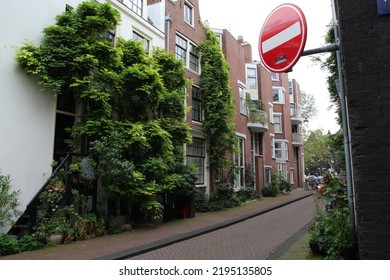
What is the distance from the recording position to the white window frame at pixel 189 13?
56.6 feet

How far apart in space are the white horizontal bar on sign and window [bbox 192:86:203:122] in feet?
44.6

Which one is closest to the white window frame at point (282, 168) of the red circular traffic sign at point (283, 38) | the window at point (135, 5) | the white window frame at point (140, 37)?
the white window frame at point (140, 37)

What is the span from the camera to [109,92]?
10180 millimetres

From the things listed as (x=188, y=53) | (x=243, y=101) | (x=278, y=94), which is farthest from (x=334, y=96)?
(x=278, y=94)

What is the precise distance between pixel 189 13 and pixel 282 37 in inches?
634

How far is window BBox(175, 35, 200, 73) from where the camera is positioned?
16.0 metres

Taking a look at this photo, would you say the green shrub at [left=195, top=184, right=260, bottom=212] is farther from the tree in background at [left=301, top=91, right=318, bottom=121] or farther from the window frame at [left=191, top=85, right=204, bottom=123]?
the tree in background at [left=301, top=91, right=318, bottom=121]

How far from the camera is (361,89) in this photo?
275 centimetres

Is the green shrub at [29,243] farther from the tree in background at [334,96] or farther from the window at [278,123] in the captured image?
the window at [278,123]

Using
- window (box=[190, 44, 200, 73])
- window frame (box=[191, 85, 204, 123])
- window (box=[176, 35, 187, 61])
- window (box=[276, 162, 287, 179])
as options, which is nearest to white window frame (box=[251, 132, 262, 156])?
window (box=[276, 162, 287, 179])

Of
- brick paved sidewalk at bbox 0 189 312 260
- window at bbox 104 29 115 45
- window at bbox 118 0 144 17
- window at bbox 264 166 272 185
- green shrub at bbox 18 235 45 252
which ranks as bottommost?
brick paved sidewalk at bbox 0 189 312 260

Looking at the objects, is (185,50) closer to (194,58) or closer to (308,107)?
(194,58)

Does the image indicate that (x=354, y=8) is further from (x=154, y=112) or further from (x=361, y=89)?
(x=154, y=112)

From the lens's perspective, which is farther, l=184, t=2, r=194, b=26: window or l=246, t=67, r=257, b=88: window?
l=246, t=67, r=257, b=88: window
